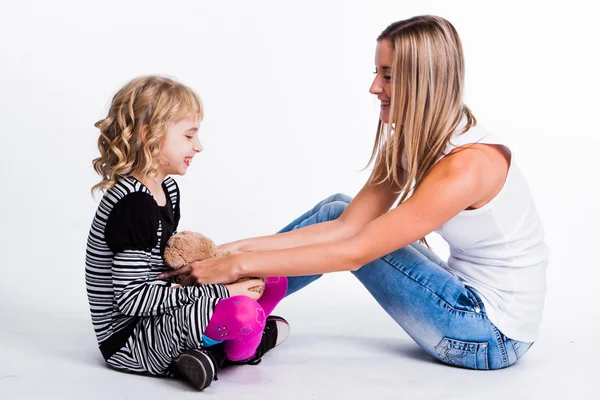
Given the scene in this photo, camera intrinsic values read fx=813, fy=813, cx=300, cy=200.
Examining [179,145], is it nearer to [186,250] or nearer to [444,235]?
[186,250]

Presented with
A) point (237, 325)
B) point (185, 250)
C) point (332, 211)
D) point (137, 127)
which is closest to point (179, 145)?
point (137, 127)

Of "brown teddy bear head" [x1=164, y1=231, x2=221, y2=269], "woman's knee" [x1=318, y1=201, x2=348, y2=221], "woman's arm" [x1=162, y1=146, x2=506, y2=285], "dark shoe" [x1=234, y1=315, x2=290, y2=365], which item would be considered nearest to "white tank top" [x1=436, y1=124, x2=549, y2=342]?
"woman's arm" [x1=162, y1=146, x2=506, y2=285]

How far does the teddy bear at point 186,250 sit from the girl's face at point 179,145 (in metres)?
0.19

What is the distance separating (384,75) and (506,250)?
0.63 meters

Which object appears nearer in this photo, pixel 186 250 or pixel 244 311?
pixel 244 311

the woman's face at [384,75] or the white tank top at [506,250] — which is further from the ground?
the woman's face at [384,75]

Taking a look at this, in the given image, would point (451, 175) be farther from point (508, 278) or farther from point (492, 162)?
point (508, 278)

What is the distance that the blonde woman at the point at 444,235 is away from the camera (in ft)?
7.36

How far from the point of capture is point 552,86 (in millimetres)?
4637

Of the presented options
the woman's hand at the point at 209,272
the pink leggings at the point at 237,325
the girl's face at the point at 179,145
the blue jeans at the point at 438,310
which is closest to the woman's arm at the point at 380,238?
the woman's hand at the point at 209,272

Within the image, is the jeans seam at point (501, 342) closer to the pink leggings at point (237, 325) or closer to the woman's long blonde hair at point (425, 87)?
the woman's long blonde hair at point (425, 87)

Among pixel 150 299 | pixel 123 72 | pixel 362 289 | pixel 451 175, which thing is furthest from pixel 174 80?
pixel 123 72

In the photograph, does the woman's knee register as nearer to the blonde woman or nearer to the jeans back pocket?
the blonde woman

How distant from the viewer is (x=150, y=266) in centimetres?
226
